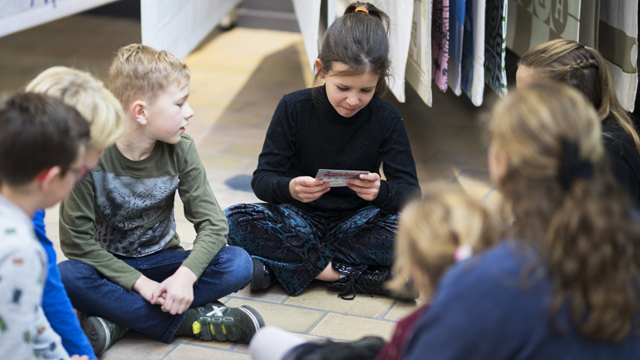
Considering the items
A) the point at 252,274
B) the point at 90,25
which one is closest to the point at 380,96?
the point at 252,274

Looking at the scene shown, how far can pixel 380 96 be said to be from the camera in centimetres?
199

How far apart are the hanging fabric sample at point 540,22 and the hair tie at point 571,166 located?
5.38 feet

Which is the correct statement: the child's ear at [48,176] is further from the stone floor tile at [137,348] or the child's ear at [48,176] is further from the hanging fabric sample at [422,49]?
the hanging fabric sample at [422,49]

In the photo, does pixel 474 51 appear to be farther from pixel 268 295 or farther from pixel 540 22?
pixel 268 295

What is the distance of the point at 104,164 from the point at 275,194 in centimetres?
52

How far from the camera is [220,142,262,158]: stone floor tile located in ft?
9.96

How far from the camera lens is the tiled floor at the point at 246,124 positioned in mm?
1695

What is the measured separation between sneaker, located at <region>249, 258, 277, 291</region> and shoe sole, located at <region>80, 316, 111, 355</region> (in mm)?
462

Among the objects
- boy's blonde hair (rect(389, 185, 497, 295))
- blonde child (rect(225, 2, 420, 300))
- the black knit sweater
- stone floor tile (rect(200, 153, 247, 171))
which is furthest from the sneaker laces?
stone floor tile (rect(200, 153, 247, 171))

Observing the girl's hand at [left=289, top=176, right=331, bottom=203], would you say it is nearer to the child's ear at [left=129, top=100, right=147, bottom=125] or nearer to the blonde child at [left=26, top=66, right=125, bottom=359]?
the child's ear at [left=129, top=100, right=147, bottom=125]

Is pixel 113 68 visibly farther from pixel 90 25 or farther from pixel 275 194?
pixel 90 25

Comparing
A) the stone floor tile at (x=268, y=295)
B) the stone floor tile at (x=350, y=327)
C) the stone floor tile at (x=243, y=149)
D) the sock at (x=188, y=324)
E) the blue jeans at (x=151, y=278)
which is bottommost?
the stone floor tile at (x=243, y=149)

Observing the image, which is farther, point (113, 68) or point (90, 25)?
point (90, 25)

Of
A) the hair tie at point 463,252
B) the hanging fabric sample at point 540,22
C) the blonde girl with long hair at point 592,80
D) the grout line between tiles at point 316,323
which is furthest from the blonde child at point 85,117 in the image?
the hanging fabric sample at point 540,22
